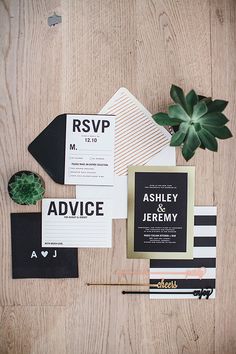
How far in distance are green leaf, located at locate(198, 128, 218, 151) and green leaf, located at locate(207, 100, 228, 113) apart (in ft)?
0.22

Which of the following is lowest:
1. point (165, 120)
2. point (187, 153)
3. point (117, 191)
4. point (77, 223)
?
point (77, 223)

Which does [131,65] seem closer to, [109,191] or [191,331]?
[109,191]

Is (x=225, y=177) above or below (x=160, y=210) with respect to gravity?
above

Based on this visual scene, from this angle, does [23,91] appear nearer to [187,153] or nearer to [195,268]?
[187,153]

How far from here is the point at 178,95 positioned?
45.4 inches

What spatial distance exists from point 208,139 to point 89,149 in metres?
0.38

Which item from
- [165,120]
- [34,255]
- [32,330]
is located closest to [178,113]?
[165,120]

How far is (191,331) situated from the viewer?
1279 mm

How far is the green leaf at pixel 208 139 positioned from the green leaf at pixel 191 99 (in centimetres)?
7

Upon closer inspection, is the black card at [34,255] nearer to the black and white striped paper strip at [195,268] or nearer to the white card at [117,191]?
the white card at [117,191]

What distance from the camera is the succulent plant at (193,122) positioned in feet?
3.76

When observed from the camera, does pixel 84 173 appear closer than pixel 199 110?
No

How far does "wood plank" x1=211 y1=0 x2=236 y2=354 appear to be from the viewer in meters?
1.25

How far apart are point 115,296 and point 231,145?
634 mm
